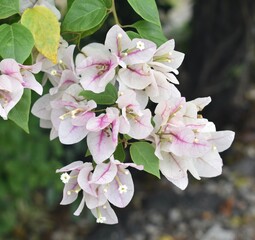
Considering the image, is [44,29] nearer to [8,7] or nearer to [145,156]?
[8,7]

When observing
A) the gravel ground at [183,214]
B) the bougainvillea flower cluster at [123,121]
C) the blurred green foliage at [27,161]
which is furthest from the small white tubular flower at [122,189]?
the gravel ground at [183,214]

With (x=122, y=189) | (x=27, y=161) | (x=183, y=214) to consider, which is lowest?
(x=183, y=214)

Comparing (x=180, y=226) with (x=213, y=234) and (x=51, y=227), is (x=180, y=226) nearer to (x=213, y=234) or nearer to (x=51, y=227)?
(x=213, y=234)

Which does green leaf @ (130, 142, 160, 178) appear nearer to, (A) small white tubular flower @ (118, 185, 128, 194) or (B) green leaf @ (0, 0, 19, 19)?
(A) small white tubular flower @ (118, 185, 128, 194)

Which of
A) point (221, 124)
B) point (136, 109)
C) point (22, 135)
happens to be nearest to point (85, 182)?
point (136, 109)

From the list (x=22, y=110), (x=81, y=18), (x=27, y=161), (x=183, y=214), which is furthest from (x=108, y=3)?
(x=183, y=214)

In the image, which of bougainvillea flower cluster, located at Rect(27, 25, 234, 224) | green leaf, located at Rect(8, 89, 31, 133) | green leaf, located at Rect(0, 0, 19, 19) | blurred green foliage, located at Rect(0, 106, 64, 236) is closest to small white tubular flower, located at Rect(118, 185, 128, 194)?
bougainvillea flower cluster, located at Rect(27, 25, 234, 224)
